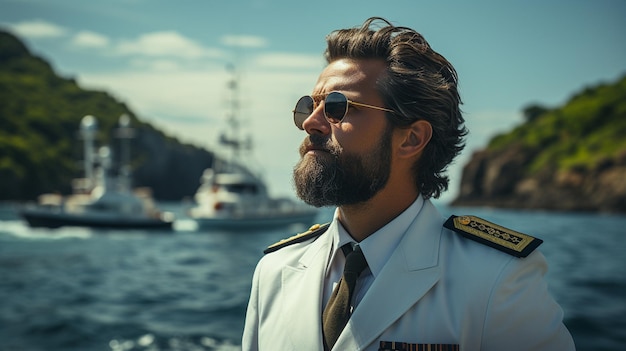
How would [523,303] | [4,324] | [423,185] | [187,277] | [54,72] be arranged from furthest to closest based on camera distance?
1. [54,72]
2. [187,277]
3. [4,324]
4. [423,185]
5. [523,303]

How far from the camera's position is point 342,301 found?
7.06ft

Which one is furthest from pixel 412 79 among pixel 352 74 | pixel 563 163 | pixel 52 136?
pixel 52 136

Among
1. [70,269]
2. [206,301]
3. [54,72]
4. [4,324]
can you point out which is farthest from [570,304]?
[54,72]

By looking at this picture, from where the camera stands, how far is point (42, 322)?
1409cm

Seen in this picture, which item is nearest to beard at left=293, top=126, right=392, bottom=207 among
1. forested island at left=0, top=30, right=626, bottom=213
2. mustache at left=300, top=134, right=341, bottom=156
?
mustache at left=300, top=134, right=341, bottom=156

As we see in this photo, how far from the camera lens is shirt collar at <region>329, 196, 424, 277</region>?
223cm

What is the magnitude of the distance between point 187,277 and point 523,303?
24.0m

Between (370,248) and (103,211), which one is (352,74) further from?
(103,211)

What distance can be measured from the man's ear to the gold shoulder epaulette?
31 centimetres

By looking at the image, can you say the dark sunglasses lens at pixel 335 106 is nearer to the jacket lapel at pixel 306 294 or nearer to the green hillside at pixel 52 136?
the jacket lapel at pixel 306 294

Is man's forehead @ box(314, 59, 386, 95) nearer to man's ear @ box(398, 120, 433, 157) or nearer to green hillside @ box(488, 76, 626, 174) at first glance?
man's ear @ box(398, 120, 433, 157)

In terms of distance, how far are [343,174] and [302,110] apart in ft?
1.30

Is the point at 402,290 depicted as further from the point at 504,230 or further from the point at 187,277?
the point at 187,277

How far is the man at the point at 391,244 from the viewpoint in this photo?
197 cm
